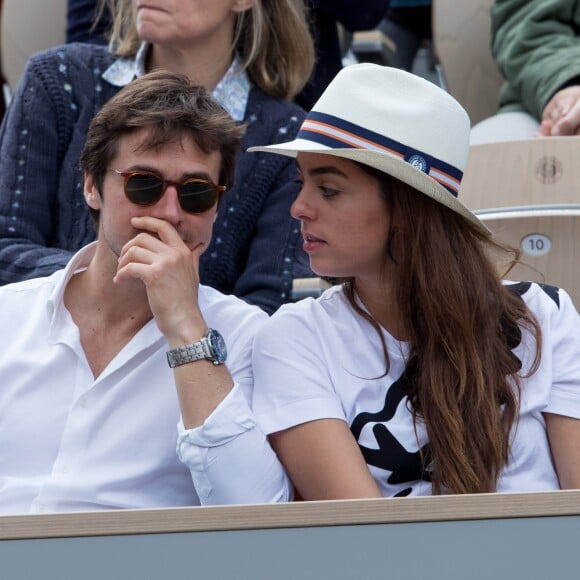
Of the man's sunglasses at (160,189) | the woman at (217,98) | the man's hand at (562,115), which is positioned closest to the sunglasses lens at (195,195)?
the man's sunglasses at (160,189)

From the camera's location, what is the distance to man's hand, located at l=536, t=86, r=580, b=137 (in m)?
2.69

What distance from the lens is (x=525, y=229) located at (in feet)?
7.44

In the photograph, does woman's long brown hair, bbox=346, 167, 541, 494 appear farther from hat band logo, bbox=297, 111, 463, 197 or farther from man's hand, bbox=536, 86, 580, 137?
man's hand, bbox=536, 86, 580, 137

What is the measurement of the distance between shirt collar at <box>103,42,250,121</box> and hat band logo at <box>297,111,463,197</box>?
0.70m

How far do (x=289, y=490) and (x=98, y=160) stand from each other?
620 millimetres

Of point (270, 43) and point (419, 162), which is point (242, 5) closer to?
point (270, 43)

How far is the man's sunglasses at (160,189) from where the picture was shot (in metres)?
1.86

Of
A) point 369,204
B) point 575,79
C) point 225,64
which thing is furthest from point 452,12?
point 369,204

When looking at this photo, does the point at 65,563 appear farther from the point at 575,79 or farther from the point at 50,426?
the point at 575,79

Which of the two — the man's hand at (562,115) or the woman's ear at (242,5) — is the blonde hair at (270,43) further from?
the man's hand at (562,115)

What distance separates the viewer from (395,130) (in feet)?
6.13

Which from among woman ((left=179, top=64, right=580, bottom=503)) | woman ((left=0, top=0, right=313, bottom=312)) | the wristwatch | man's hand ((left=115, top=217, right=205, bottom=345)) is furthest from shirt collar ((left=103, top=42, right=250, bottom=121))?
the wristwatch

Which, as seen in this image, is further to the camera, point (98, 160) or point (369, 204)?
point (98, 160)

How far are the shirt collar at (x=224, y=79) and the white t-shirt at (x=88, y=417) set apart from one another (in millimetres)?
743
